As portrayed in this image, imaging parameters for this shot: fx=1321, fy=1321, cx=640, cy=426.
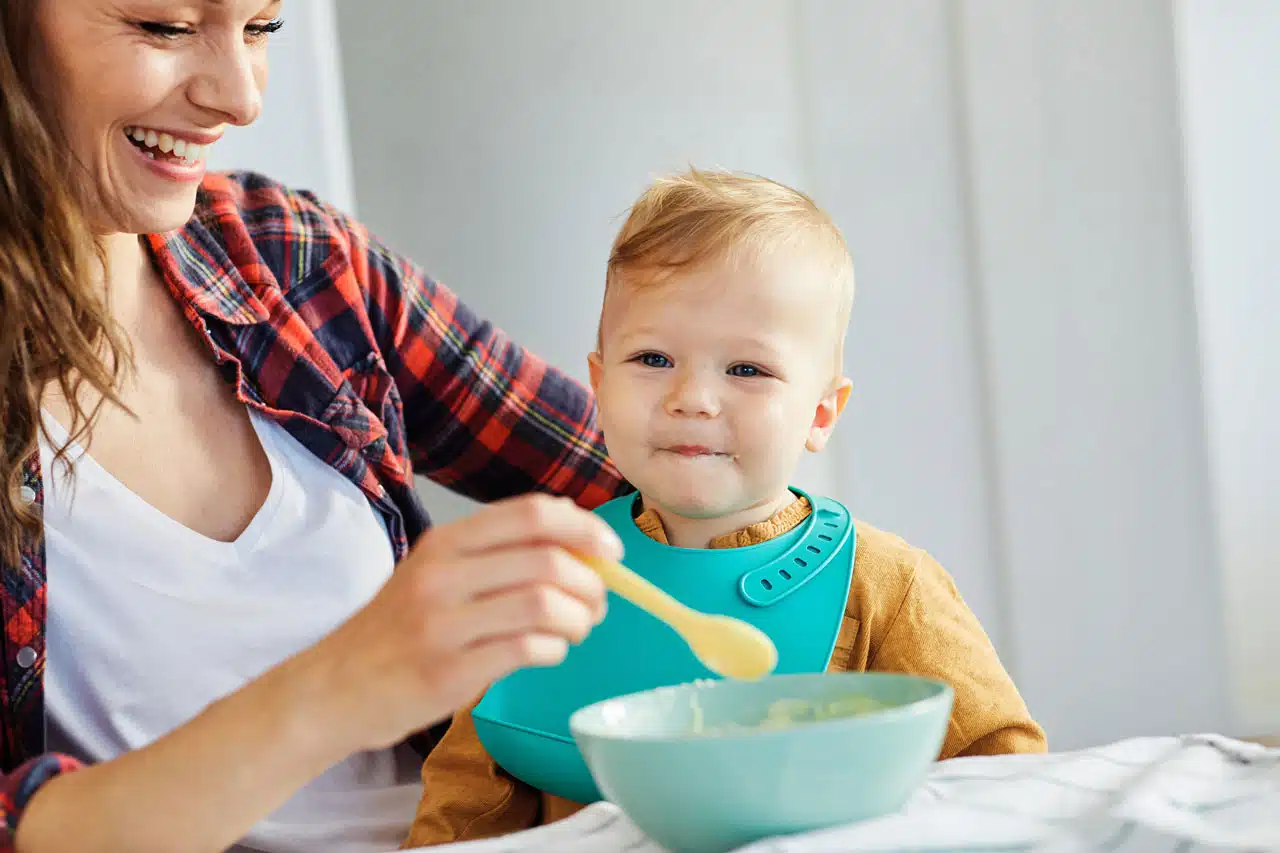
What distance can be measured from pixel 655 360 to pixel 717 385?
2.5 inches

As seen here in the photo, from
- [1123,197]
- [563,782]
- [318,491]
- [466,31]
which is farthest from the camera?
[466,31]

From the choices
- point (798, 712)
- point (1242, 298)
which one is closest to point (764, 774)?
point (798, 712)

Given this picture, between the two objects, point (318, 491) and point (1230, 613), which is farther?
point (1230, 613)

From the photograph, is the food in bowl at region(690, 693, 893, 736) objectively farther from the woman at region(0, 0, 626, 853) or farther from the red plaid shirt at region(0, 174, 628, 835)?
the red plaid shirt at region(0, 174, 628, 835)

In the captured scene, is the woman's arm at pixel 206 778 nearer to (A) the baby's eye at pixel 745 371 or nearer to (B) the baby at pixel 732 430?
(B) the baby at pixel 732 430

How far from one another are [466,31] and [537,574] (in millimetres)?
2027

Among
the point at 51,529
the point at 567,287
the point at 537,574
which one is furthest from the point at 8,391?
the point at 567,287

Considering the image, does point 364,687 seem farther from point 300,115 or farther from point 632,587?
point 300,115

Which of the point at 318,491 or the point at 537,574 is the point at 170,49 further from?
the point at 537,574

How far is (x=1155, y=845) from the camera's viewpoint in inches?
25.2

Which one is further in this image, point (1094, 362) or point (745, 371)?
point (1094, 362)

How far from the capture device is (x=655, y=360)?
109 centimetres

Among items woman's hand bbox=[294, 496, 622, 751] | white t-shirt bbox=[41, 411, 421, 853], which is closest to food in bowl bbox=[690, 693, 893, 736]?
woman's hand bbox=[294, 496, 622, 751]

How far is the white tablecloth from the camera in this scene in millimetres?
646
